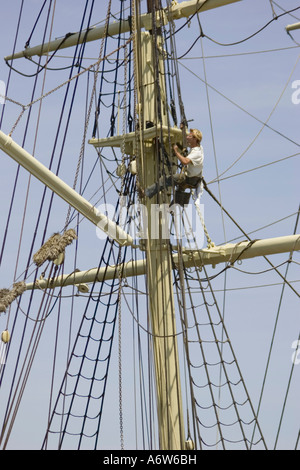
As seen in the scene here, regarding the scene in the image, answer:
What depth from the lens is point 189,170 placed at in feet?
56.6

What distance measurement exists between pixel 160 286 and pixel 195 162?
167 cm

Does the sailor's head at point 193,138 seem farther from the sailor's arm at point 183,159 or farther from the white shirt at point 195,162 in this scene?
the sailor's arm at point 183,159

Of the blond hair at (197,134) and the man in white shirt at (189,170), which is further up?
the blond hair at (197,134)

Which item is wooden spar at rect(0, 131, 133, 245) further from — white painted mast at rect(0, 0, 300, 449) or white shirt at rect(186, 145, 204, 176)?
white shirt at rect(186, 145, 204, 176)

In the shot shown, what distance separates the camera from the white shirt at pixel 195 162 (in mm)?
17156

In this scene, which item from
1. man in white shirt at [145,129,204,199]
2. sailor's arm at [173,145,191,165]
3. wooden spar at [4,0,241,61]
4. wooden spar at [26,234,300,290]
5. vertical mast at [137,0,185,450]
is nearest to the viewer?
vertical mast at [137,0,185,450]

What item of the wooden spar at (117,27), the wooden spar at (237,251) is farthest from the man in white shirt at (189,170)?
the wooden spar at (117,27)

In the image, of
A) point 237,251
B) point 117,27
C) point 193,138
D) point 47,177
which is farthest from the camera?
point 117,27

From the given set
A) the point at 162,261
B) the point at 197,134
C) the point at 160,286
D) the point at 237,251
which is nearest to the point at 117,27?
the point at 197,134

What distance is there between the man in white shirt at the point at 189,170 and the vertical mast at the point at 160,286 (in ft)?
0.52

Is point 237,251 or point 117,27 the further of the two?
point 117,27

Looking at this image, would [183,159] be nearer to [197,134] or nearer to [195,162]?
[195,162]

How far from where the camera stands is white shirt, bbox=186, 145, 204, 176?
56.3ft

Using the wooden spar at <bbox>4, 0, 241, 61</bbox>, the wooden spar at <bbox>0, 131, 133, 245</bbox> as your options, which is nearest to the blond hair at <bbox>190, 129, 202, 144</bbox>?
the wooden spar at <bbox>0, 131, 133, 245</bbox>
